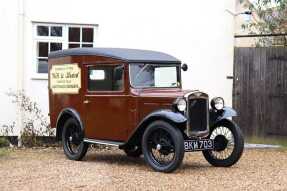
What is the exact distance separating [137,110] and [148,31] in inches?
160

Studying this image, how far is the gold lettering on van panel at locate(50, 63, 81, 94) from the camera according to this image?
11836 millimetres

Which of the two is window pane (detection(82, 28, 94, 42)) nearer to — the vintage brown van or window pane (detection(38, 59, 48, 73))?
window pane (detection(38, 59, 48, 73))

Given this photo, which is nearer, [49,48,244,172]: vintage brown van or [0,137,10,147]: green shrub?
[49,48,244,172]: vintage brown van

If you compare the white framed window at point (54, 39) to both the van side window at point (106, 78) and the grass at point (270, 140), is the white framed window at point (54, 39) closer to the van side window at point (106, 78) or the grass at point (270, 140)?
the van side window at point (106, 78)

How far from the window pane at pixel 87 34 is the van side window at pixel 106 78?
281 centimetres

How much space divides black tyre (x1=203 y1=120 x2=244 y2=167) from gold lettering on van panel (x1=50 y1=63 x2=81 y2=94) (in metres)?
2.75

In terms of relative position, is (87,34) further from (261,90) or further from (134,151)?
(261,90)

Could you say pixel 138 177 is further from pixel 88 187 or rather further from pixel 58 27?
pixel 58 27

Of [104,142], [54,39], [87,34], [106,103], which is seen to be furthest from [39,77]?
[104,142]

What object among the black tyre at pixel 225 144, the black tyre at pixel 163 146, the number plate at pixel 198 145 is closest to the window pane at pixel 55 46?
the black tyre at pixel 163 146

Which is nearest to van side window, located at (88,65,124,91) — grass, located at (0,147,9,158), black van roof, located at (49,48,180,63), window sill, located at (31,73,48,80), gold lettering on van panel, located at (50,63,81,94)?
black van roof, located at (49,48,180,63)

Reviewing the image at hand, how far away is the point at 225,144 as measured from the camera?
10.8m

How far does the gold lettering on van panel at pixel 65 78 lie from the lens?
1184cm

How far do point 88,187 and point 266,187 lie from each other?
2.52m
